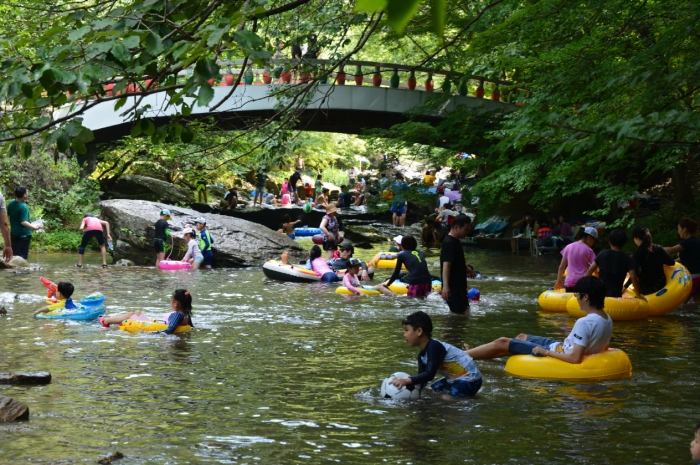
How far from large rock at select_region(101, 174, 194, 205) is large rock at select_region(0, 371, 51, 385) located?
24.8 meters

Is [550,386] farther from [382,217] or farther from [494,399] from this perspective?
[382,217]

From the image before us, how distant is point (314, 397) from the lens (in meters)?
7.76

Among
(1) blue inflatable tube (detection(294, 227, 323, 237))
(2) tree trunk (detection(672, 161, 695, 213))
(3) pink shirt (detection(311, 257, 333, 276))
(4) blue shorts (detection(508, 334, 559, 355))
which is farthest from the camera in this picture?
(1) blue inflatable tube (detection(294, 227, 323, 237))

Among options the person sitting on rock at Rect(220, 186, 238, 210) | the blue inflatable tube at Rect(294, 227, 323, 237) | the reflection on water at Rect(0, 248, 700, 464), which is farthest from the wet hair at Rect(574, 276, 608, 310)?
the person sitting on rock at Rect(220, 186, 238, 210)

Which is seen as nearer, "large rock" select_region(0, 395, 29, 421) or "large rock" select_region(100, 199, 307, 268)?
"large rock" select_region(0, 395, 29, 421)

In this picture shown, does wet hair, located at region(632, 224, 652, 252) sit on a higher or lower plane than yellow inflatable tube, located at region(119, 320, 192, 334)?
higher

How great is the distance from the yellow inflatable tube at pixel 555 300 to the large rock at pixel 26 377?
827 centimetres

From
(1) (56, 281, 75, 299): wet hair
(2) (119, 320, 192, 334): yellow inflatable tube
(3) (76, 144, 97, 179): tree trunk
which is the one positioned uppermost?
(3) (76, 144, 97, 179): tree trunk

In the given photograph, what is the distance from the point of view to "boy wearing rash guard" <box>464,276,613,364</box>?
8.23 metres

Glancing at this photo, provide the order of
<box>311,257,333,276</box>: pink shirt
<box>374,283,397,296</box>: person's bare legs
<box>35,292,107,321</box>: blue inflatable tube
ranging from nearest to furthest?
<box>35,292,107,321</box>: blue inflatable tube, <box>374,283,397,296</box>: person's bare legs, <box>311,257,333,276</box>: pink shirt

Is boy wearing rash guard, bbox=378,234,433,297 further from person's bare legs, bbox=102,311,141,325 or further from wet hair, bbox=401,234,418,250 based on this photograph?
person's bare legs, bbox=102,311,141,325

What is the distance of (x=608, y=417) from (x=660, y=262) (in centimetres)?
665

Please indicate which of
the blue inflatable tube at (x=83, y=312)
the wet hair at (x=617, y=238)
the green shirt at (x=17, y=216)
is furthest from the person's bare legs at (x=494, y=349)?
the green shirt at (x=17, y=216)

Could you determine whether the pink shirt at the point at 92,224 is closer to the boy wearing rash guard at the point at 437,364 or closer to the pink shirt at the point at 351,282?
the pink shirt at the point at 351,282
